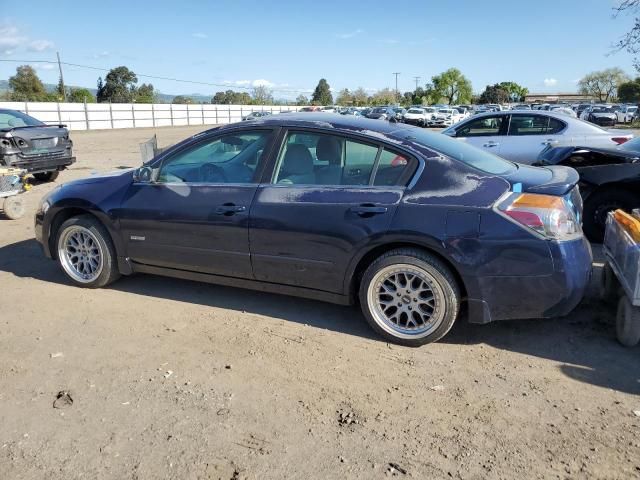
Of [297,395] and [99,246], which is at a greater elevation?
[99,246]

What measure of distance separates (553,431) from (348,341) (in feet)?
5.12

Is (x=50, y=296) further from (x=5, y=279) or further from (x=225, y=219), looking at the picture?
(x=225, y=219)

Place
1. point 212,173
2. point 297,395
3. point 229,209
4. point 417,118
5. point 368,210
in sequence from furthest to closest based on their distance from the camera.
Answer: point 417,118 < point 212,173 < point 229,209 < point 368,210 < point 297,395

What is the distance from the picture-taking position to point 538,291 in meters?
3.53

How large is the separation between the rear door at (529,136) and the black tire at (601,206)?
3.34m

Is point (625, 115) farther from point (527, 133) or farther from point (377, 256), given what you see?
point (377, 256)

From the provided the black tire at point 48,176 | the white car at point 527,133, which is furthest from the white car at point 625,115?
the black tire at point 48,176

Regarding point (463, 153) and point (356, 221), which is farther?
point (463, 153)

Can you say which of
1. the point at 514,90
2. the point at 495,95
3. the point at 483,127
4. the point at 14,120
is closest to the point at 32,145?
the point at 14,120

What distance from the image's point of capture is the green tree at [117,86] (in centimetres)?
7300

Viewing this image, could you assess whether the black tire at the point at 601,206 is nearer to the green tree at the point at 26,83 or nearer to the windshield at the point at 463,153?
the windshield at the point at 463,153

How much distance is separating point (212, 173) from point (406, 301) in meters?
1.99

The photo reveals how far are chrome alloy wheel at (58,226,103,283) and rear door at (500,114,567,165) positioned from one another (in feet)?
24.5

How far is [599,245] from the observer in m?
6.35
